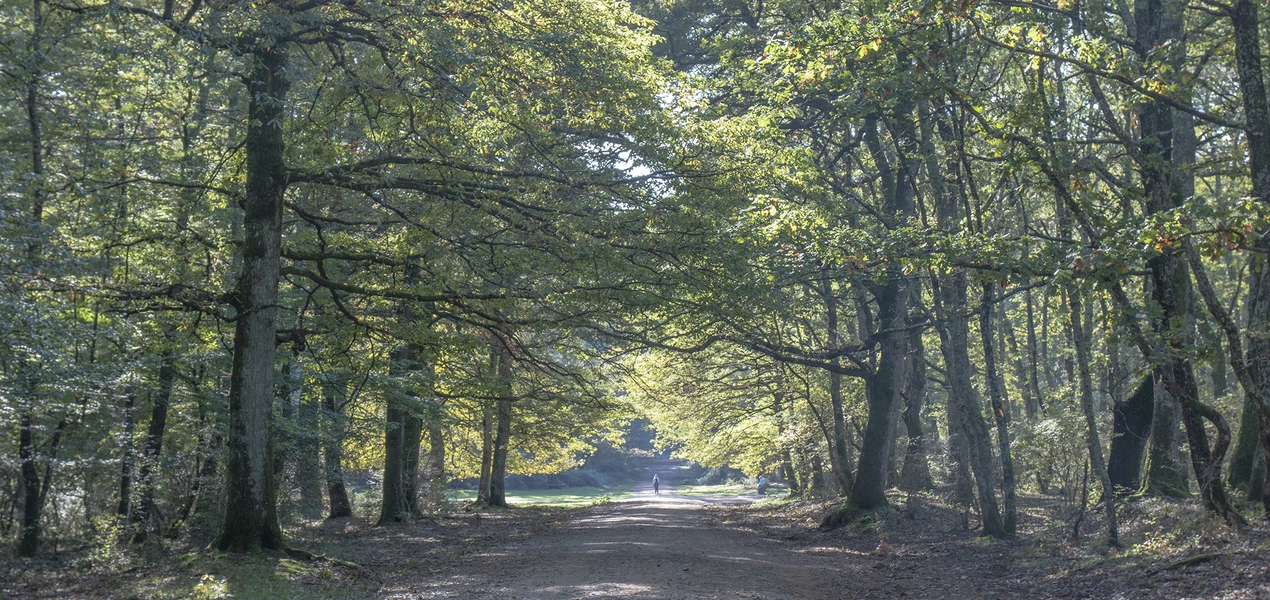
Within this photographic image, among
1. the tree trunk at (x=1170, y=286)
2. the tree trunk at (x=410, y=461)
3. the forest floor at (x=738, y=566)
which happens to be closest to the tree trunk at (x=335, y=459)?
the tree trunk at (x=410, y=461)

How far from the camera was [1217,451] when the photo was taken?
10.8 metres

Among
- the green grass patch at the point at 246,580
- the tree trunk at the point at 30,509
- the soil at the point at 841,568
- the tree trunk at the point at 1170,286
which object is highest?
the tree trunk at the point at 1170,286

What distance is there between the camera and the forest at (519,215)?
426 inches

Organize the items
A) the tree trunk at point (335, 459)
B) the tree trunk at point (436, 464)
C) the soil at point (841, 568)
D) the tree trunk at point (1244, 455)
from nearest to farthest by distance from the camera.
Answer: the soil at point (841, 568)
the tree trunk at point (1244, 455)
the tree trunk at point (335, 459)
the tree trunk at point (436, 464)

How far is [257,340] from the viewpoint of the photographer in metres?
12.4

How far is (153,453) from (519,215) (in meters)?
8.15

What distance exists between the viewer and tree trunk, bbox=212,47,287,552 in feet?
39.3

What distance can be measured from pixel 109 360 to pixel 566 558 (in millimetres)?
8309

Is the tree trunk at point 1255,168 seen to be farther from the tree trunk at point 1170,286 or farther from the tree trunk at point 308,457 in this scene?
the tree trunk at point 308,457

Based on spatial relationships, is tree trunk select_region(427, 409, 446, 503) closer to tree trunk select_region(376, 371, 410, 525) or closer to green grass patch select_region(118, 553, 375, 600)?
tree trunk select_region(376, 371, 410, 525)

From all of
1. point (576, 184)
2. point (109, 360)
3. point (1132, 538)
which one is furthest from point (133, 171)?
point (1132, 538)

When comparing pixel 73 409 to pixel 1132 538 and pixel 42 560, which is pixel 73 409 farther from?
pixel 1132 538

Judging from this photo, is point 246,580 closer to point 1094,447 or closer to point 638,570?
point 638,570

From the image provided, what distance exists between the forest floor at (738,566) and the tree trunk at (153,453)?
1834 mm
